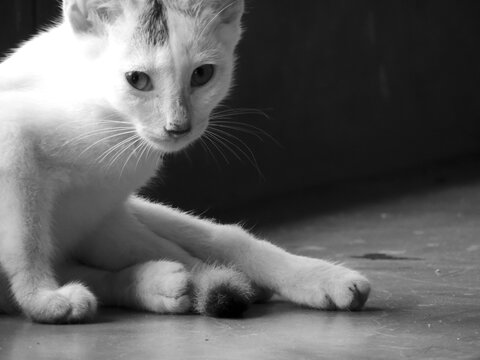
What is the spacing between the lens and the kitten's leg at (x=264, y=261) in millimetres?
2734

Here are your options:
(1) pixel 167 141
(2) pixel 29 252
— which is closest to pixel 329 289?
(1) pixel 167 141

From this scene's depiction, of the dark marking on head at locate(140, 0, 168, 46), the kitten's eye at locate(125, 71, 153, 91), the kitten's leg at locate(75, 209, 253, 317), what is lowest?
the kitten's leg at locate(75, 209, 253, 317)

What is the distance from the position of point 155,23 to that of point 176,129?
0.29 metres

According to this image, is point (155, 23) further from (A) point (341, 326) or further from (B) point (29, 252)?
(A) point (341, 326)

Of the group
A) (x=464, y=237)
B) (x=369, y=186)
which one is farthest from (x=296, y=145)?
(x=464, y=237)

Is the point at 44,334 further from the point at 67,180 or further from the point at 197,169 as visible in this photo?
the point at 197,169

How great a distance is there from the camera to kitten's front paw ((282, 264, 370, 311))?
2.72m

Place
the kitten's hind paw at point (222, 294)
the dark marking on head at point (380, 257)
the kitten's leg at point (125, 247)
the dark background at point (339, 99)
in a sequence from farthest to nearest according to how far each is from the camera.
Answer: the dark background at point (339, 99), the dark marking on head at point (380, 257), the kitten's leg at point (125, 247), the kitten's hind paw at point (222, 294)

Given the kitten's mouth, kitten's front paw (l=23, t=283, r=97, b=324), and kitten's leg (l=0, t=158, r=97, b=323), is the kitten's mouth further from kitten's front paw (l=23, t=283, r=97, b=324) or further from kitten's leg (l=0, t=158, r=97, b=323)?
kitten's front paw (l=23, t=283, r=97, b=324)

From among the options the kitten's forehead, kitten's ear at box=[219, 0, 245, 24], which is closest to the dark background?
kitten's ear at box=[219, 0, 245, 24]

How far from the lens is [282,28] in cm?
518

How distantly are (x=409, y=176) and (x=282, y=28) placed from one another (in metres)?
1.18

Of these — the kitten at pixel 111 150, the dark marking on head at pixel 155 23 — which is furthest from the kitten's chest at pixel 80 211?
the dark marking on head at pixel 155 23

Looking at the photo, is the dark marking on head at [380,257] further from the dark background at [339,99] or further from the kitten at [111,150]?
the dark background at [339,99]
